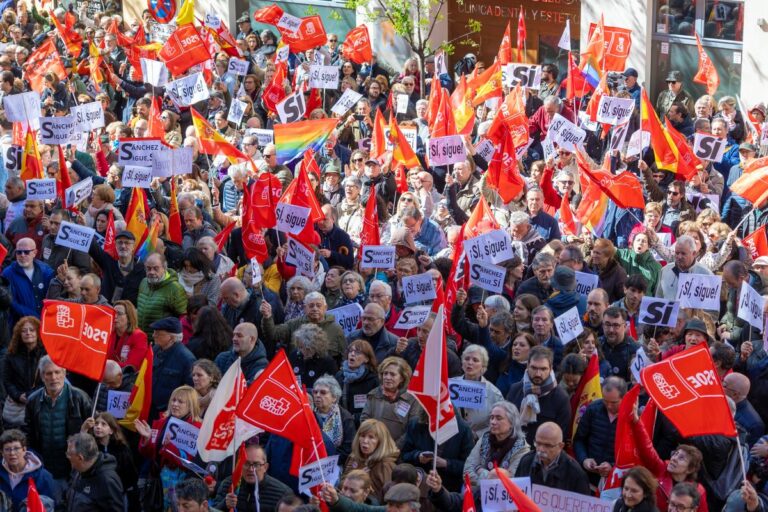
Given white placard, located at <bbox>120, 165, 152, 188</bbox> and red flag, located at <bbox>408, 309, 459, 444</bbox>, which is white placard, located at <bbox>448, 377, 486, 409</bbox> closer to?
red flag, located at <bbox>408, 309, 459, 444</bbox>

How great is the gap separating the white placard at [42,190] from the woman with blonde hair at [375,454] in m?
5.63

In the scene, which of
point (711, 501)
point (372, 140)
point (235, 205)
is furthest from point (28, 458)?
point (372, 140)

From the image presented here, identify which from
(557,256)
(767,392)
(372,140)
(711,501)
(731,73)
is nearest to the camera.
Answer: (711,501)

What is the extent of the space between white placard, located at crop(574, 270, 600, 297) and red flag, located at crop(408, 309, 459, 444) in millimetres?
3035

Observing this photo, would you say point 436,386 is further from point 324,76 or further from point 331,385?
point 324,76

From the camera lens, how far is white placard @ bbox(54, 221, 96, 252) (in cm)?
1242

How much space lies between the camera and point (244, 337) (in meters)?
10.4

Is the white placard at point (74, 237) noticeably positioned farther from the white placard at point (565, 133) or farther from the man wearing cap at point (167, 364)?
the white placard at point (565, 133)

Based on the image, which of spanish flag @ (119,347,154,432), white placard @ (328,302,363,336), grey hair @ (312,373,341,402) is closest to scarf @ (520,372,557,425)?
grey hair @ (312,373,341,402)

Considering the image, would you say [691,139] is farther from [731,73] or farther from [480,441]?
[480,441]

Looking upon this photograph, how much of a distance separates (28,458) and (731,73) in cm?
1437

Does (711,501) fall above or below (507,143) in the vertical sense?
below

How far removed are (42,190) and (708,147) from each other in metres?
6.90

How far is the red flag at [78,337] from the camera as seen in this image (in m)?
9.78
